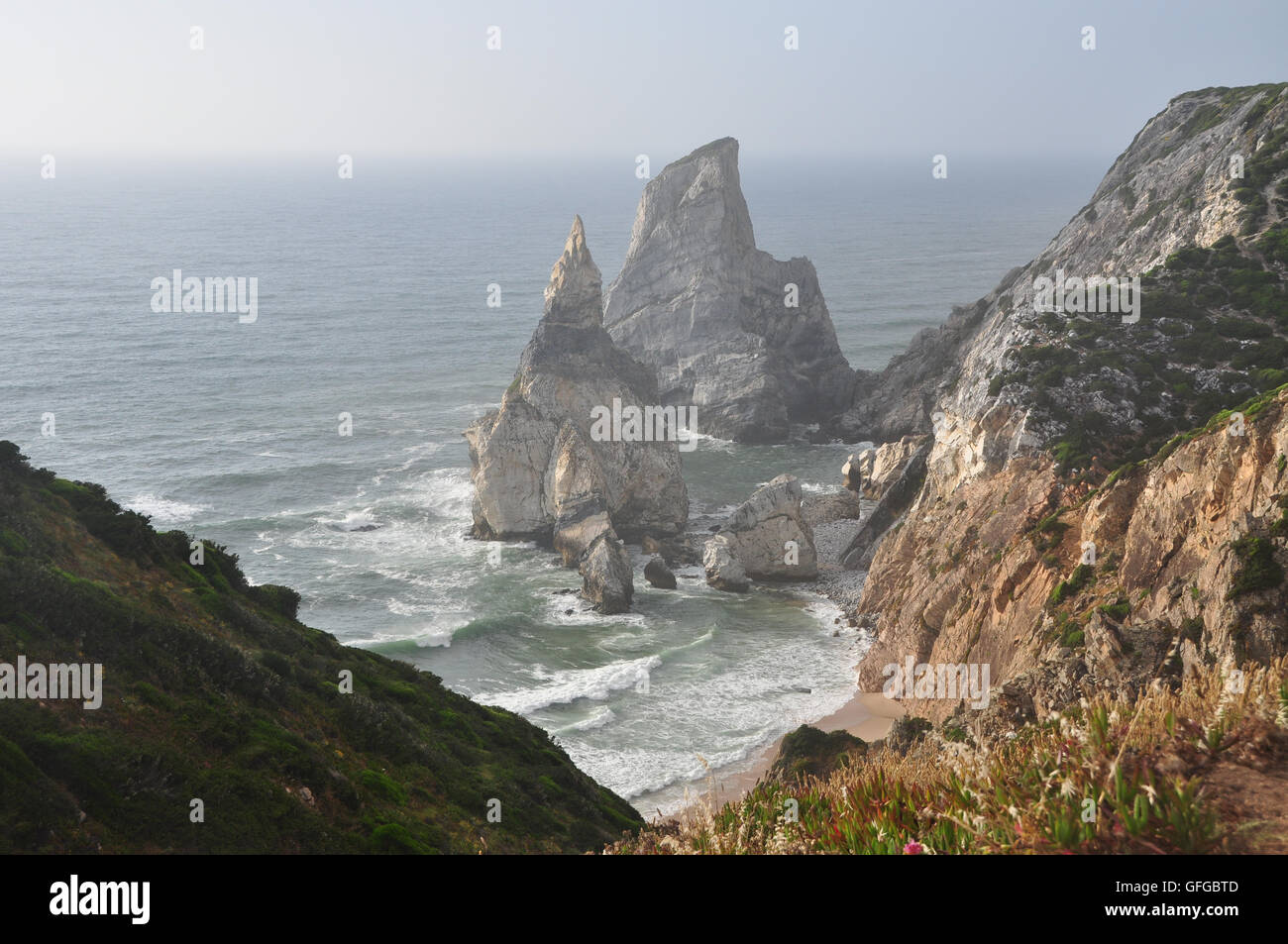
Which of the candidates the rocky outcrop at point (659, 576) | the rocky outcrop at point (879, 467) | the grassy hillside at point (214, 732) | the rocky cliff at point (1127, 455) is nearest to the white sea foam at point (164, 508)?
the rocky outcrop at point (659, 576)

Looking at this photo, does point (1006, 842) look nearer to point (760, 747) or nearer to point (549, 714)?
point (760, 747)

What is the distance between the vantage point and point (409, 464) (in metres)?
73.9

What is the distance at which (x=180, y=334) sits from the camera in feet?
357

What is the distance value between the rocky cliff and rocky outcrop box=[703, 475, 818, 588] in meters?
3.15

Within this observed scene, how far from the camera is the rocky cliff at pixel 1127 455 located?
2191 cm

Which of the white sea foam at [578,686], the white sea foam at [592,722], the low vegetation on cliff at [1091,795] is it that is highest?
the low vegetation on cliff at [1091,795]

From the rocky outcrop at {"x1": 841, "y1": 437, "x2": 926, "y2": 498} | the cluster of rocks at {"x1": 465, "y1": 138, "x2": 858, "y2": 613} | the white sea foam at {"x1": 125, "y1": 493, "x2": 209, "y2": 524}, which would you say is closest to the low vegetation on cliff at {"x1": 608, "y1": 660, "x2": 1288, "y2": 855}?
the cluster of rocks at {"x1": 465, "y1": 138, "x2": 858, "y2": 613}

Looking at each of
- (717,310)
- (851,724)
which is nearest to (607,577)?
(851,724)

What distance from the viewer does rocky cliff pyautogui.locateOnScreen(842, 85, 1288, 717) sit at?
21906 millimetres

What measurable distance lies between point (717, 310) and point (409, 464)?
3138 centimetres

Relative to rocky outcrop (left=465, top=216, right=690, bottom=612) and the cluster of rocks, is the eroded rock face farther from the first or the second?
rocky outcrop (left=465, top=216, right=690, bottom=612)

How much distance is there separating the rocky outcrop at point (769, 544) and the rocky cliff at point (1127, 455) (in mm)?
3145

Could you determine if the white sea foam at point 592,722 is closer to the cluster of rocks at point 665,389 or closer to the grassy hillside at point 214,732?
the grassy hillside at point 214,732
